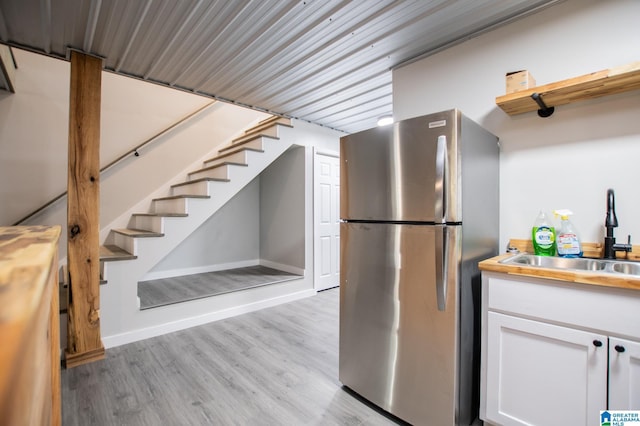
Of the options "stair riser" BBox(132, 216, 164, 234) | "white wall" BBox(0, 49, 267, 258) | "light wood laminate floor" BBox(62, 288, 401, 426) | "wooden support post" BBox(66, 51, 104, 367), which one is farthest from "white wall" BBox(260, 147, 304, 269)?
"wooden support post" BBox(66, 51, 104, 367)

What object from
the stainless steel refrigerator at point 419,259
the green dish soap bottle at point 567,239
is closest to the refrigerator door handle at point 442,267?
the stainless steel refrigerator at point 419,259

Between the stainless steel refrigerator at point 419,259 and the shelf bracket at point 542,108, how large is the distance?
294mm

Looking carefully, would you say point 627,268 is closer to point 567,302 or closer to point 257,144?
point 567,302

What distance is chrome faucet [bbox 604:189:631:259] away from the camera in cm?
156

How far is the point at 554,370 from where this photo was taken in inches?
53.0

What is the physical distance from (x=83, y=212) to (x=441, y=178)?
2.59 meters

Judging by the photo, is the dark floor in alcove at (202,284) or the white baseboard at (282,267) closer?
the dark floor in alcove at (202,284)

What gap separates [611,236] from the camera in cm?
157

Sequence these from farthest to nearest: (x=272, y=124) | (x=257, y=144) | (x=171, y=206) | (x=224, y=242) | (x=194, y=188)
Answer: (x=224, y=242) → (x=272, y=124) → (x=257, y=144) → (x=194, y=188) → (x=171, y=206)

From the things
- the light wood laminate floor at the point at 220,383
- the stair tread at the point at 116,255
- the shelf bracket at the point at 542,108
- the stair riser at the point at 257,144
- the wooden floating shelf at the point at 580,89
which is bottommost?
the light wood laminate floor at the point at 220,383

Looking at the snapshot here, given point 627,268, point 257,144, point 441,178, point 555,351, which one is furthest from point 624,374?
point 257,144

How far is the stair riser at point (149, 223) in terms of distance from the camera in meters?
2.98

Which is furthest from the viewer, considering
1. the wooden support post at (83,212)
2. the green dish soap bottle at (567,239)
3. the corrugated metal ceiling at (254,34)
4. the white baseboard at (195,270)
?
the white baseboard at (195,270)

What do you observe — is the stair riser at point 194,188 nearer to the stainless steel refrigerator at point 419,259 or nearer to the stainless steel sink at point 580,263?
the stainless steel refrigerator at point 419,259
